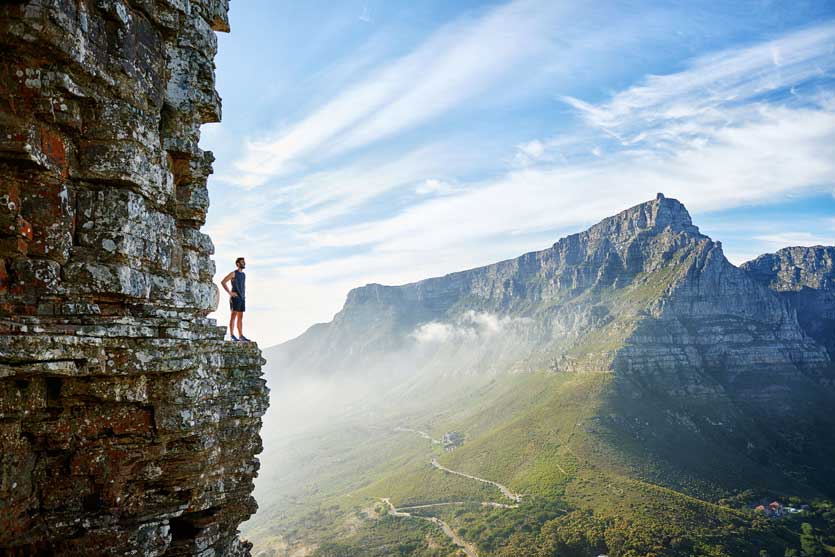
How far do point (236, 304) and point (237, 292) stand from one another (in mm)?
377

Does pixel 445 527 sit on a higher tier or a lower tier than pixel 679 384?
lower

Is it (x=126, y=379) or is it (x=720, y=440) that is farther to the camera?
(x=720, y=440)

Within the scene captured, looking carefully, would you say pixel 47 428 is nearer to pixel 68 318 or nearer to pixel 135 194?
pixel 68 318

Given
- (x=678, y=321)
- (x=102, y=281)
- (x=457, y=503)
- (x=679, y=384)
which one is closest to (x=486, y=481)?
(x=457, y=503)

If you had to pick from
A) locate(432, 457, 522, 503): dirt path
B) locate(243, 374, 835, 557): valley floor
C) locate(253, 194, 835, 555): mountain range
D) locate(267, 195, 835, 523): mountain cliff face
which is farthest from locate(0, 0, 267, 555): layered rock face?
locate(432, 457, 522, 503): dirt path

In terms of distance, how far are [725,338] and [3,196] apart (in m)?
182

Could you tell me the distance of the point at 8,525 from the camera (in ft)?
22.9

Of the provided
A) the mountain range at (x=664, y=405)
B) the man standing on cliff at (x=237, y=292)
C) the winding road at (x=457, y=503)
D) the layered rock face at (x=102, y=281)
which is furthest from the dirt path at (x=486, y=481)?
the layered rock face at (x=102, y=281)

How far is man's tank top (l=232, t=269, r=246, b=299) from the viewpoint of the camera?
1565 cm

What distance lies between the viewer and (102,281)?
25.8 feet

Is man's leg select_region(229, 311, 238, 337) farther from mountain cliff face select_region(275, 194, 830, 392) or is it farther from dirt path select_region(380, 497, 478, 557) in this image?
mountain cliff face select_region(275, 194, 830, 392)

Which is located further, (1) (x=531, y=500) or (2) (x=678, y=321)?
(2) (x=678, y=321)

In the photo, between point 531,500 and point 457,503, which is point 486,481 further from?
point 531,500

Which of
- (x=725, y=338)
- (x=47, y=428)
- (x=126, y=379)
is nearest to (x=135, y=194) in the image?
(x=126, y=379)
